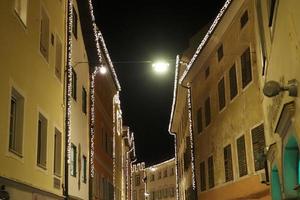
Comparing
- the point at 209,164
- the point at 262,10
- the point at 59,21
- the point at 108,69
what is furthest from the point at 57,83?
the point at 108,69

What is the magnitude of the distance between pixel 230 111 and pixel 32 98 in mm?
10599

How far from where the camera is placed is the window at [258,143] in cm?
1817

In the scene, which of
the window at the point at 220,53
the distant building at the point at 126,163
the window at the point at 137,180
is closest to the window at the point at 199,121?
the window at the point at 220,53

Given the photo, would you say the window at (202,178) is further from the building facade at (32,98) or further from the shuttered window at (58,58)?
the shuttered window at (58,58)

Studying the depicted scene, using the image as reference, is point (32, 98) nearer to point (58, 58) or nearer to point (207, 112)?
point (58, 58)

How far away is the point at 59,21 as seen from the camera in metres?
18.8

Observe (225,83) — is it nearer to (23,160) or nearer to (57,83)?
(57,83)

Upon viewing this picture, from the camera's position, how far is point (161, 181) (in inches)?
3172

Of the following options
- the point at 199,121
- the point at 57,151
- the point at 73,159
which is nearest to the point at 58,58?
the point at 57,151

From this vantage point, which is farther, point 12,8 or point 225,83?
point 225,83

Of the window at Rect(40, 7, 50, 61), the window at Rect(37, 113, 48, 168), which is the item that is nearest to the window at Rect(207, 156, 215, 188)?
the window at Rect(37, 113, 48, 168)

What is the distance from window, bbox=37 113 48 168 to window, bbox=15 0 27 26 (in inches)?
129

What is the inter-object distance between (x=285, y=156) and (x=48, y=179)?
7782 millimetres

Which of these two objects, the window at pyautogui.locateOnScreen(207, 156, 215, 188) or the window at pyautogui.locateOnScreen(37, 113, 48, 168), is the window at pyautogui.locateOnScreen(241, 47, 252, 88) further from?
the window at pyautogui.locateOnScreen(37, 113, 48, 168)
